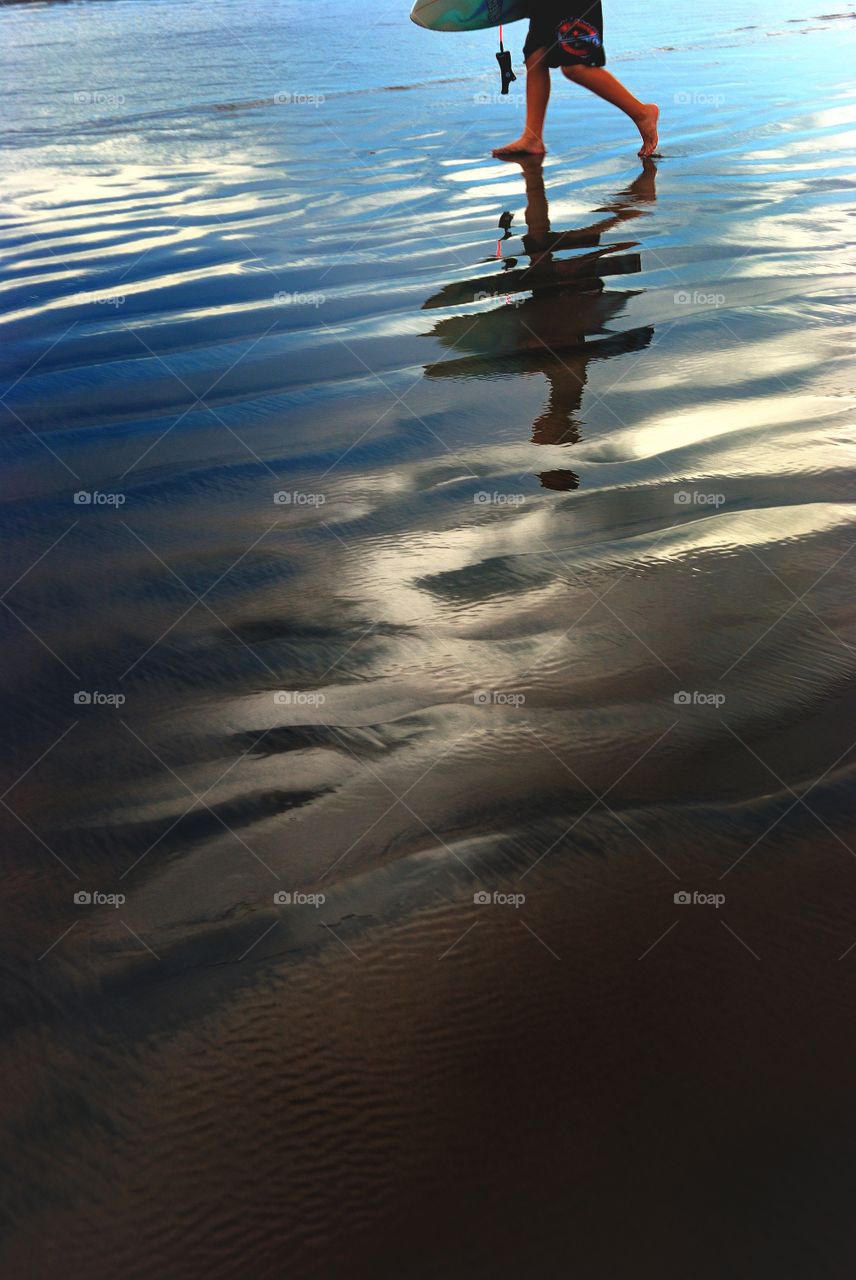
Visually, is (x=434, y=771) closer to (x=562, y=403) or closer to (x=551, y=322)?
(x=562, y=403)

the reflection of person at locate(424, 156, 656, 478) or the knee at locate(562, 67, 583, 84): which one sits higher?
the knee at locate(562, 67, 583, 84)

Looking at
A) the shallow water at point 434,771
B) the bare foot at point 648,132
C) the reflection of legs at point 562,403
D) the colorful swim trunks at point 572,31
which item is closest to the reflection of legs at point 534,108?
the colorful swim trunks at point 572,31

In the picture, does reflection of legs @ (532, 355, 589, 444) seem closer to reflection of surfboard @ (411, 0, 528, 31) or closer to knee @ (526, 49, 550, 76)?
knee @ (526, 49, 550, 76)

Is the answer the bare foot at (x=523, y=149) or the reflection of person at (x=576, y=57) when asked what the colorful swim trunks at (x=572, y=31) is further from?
the bare foot at (x=523, y=149)

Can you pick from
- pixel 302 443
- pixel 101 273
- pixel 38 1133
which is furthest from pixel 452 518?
pixel 101 273

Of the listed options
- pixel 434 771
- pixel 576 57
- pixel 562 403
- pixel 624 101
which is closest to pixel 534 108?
pixel 576 57

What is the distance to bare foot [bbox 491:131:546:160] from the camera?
7113 millimetres

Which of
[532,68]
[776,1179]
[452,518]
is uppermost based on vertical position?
[532,68]

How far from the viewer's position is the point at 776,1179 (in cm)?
125

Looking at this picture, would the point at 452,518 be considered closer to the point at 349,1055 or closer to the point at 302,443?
the point at 302,443

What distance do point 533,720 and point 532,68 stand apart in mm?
6626

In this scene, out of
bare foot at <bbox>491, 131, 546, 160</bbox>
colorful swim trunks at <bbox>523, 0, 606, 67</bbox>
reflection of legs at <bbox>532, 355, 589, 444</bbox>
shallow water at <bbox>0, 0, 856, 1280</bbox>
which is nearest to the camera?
shallow water at <bbox>0, 0, 856, 1280</bbox>

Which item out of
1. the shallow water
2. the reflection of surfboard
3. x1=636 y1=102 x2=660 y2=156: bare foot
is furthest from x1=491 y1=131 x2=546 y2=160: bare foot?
the shallow water

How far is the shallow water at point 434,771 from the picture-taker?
1.28 metres
